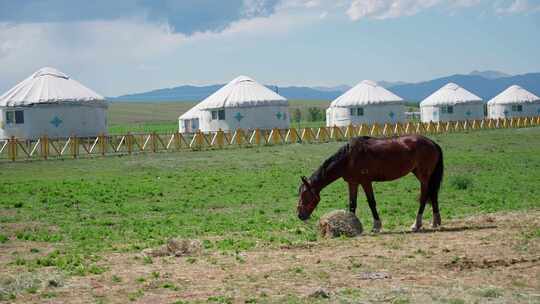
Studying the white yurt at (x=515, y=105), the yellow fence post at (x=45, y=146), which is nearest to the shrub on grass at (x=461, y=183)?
the yellow fence post at (x=45, y=146)

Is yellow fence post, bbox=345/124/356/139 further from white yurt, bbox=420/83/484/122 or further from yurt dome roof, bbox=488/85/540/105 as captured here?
yurt dome roof, bbox=488/85/540/105

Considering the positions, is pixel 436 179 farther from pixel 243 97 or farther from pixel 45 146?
pixel 243 97

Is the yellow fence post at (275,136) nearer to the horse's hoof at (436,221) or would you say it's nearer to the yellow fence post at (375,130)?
the yellow fence post at (375,130)

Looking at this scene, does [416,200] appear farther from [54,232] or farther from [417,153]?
[54,232]

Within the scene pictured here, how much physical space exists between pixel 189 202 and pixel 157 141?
23830mm

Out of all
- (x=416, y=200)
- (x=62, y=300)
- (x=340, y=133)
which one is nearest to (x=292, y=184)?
(x=416, y=200)

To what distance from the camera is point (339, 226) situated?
12.2 metres

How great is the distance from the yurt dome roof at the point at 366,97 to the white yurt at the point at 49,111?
2129 centimetres

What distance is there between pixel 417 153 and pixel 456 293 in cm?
536

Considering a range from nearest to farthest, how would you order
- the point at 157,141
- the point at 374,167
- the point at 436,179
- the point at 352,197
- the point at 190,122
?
the point at 374,167, the point at 352,197, the point at 436,179, the point at 157,141, the point at 190,122

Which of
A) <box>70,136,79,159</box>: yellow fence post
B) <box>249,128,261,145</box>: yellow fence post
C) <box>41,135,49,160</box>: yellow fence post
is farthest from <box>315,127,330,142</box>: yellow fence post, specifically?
<box>41,135,49,160</box>: yellow fence post

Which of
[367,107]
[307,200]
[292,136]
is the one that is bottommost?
[292,136]

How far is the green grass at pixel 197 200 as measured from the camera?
42.1 feet

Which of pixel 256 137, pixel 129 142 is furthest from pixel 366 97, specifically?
pixel 129 142
